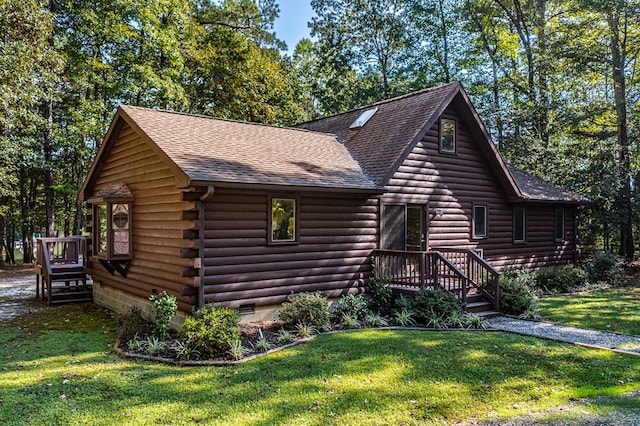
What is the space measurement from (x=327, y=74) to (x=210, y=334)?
86.5 feet

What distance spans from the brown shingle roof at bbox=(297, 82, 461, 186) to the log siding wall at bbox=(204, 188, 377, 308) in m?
1.35

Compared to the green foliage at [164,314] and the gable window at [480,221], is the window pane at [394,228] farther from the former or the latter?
the green foliage at [164,314]

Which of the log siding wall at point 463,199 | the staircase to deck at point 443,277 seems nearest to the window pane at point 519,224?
the log siding wall at point 463,199

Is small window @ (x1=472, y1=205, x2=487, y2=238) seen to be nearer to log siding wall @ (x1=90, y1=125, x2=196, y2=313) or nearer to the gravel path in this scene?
the gravel path

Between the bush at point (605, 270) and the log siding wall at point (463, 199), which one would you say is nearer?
the log siding wall at point (463, 199)

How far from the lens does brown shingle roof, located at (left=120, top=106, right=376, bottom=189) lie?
8438mm

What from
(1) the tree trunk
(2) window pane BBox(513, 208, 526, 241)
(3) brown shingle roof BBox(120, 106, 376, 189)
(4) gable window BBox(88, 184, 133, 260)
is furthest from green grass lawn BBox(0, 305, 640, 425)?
(1) the tree trunk

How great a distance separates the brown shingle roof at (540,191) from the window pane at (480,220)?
165 cm

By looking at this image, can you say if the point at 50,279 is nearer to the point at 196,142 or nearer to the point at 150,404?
the point at 196,142

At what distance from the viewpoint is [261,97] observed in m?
24.2

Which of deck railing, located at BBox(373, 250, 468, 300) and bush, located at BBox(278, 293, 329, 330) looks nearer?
bush, located at BBox(278, 293, 329, 330)

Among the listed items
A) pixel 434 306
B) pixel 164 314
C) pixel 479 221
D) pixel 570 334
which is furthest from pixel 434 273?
pixel 164 314

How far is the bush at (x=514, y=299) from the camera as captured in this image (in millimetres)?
10172

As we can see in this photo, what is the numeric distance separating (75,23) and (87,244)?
13.3 meters
